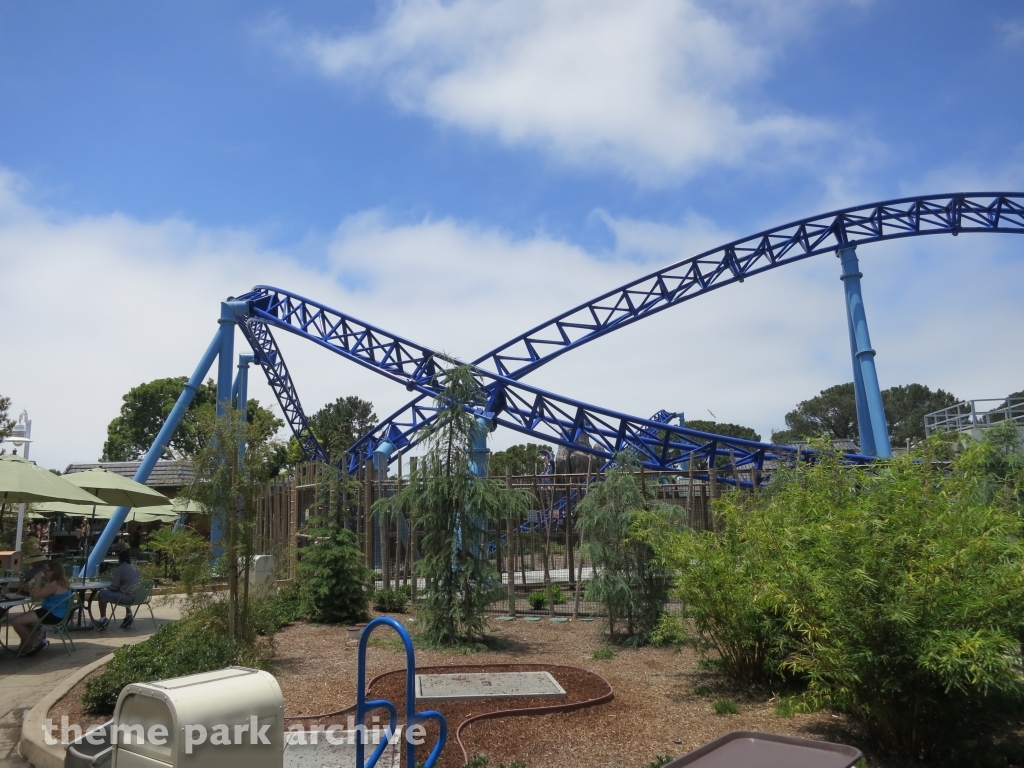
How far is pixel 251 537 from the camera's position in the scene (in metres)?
7.76

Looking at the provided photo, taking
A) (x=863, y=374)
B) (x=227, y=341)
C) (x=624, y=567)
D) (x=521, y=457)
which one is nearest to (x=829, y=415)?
(x=521, y=457)

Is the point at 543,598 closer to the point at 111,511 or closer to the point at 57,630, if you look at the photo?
the point at 57,630

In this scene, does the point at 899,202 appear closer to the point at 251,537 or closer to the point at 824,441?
the point at 824,441

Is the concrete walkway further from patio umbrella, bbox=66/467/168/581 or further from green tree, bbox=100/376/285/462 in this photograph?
green tree, bbox=100/376/285/462

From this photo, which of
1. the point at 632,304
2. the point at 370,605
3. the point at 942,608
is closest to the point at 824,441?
the point at 942,608

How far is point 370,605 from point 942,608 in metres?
9.63

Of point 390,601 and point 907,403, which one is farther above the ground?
point 907,403

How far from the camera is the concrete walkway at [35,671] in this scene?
6.21 metres

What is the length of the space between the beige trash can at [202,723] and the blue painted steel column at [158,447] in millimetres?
14383

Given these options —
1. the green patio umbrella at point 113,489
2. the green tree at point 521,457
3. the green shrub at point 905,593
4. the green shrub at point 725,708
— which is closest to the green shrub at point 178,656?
the green shrub at point 725,708

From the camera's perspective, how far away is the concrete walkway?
244 inches

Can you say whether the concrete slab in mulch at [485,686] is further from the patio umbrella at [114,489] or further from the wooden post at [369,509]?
the patio umbrella at [114,489]

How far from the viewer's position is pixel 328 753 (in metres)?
5.44

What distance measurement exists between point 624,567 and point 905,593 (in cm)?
490
